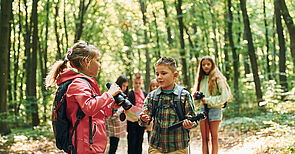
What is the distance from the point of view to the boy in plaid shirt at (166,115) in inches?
144

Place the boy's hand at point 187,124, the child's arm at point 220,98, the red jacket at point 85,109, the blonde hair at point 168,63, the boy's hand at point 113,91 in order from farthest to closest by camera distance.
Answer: the child's arm at point 220,98
the blonde hair at point 168,63
the boy's hand at point 187,124
the boy's hand at point 113,91
the red jacket at point 85,109

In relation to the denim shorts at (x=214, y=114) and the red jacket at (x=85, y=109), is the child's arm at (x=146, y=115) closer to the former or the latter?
the red jacket at (x=85, y=109)

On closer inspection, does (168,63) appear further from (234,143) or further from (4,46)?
(4,46)

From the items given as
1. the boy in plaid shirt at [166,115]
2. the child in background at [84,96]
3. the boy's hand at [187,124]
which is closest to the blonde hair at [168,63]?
the boy in plaid shirt at [166,115]

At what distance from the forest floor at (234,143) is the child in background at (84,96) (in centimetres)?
384

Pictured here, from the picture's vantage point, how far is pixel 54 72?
10.7 ft

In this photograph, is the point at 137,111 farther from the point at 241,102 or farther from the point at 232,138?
the point at 241,102

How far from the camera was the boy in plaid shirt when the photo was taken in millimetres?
3660

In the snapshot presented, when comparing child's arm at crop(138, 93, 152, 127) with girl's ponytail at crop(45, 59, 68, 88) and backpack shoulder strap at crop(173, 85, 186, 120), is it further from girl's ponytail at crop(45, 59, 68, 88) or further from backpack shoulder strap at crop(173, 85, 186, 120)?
girl's ponytail at crop(45, 59, 68, 88)

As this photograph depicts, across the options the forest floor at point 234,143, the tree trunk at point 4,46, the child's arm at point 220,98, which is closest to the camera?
the child's arm at point 220,98

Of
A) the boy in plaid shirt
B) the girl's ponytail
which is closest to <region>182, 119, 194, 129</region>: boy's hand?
the boy in plaid shirt

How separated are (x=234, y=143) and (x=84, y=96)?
703 cm

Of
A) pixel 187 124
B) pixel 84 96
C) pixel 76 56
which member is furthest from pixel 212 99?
pixel 84 96

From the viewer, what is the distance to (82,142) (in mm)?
2742
